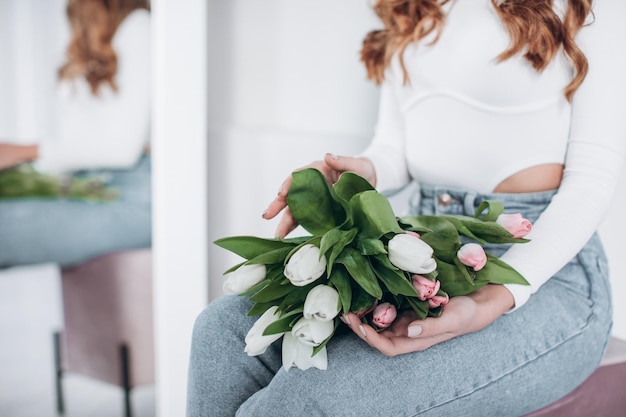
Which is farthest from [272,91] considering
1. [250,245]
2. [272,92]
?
[250,245]

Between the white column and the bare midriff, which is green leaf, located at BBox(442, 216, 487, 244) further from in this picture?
the white column

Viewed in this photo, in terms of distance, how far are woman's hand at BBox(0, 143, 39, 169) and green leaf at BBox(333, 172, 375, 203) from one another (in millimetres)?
1168

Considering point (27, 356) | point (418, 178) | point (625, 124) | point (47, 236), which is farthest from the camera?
point (27, 356)

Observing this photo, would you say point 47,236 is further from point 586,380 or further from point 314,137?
point 586,380

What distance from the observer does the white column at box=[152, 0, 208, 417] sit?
99 centimetres

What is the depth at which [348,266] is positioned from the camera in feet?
1.66

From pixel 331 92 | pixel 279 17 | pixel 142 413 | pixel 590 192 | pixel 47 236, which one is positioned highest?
pixel 279 17

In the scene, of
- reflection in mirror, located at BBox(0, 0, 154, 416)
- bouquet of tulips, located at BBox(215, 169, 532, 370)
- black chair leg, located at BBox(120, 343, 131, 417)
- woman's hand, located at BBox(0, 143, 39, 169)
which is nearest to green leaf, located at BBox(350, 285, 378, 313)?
bouquet of tulips, located at BBox(215, 169, 532, 370)

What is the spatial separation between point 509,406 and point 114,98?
4.31 ft

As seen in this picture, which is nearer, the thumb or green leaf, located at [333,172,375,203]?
green leaf, located at [333,172,375,203]

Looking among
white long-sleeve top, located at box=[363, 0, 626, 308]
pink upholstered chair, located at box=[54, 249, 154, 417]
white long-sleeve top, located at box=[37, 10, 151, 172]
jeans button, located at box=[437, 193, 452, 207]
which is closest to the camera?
white long-sleeve top, located at box=[363, 0, 626, 308]

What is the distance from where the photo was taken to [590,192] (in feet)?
2.28

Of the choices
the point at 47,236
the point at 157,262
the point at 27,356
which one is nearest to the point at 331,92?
the point at 157,262

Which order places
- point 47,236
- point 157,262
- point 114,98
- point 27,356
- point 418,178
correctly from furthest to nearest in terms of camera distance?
point 27,356
point 114,98
point 47,236
point 157,262
point 418,178
